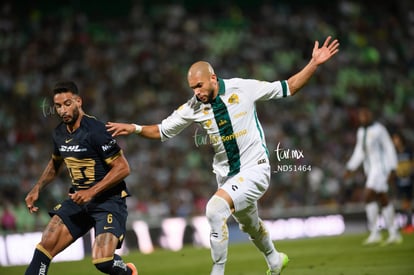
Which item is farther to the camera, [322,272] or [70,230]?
[322,272]

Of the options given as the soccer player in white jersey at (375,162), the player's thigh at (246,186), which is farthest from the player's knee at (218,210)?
the soccer player in white jersey at (375,162)

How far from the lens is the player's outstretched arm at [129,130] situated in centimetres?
914

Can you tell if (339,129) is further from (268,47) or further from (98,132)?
(98,132)

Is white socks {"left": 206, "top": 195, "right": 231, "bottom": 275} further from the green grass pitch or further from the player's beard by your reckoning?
the green grass pitch

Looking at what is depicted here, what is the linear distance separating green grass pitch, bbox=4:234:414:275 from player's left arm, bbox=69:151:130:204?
3.66 m

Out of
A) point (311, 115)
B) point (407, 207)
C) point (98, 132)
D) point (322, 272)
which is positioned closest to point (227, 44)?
point (311, 115)

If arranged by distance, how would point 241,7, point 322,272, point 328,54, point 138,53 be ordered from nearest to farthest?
point 328,54
point 322,272
point 138,53
point 241,7

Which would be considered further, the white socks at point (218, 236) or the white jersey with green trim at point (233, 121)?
the white jersey with green trim at point (233, 121)

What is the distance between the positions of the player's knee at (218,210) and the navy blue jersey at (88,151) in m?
1.09

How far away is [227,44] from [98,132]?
19065 mm

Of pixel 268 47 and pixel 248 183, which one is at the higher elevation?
pixel 268 47

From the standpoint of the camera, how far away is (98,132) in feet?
29.7

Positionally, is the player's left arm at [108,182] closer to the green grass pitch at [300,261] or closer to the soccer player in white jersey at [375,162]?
the green grass pitch at [300,261]

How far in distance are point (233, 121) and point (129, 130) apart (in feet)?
3.92
